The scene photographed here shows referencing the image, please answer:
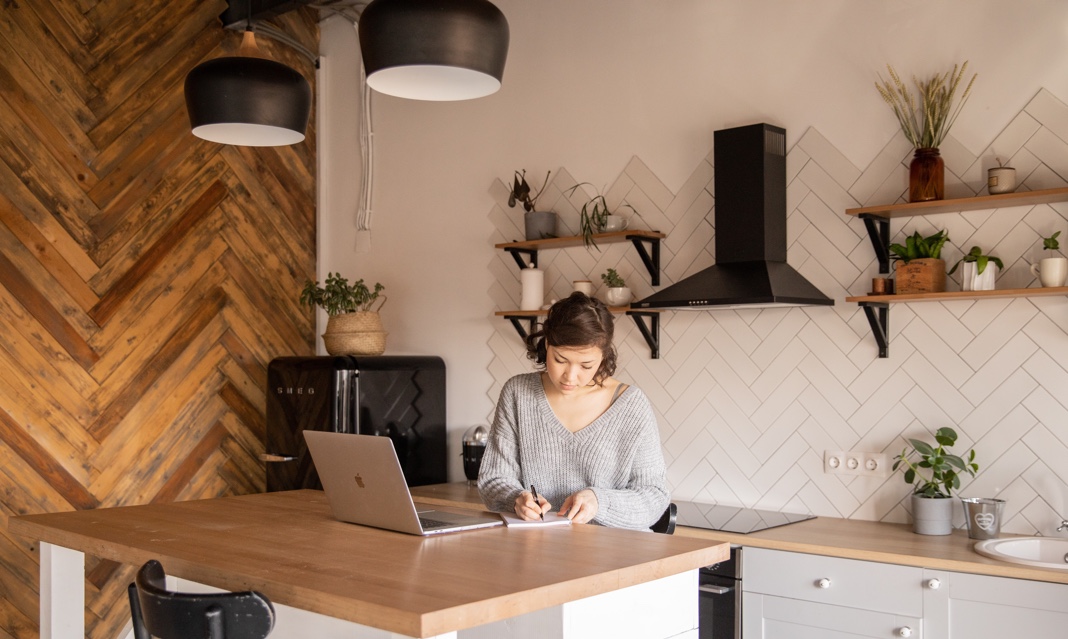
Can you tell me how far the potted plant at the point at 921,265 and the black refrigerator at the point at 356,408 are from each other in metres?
2.24

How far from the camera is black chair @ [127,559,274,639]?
67.3 inches

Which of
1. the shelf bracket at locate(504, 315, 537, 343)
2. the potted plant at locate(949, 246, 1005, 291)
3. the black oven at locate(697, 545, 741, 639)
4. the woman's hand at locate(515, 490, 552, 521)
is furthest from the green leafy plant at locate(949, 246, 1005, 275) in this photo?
the shelf bracket at locate(504, 315, 537, 343)

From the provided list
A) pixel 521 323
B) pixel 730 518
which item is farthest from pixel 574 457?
pixel 521 323

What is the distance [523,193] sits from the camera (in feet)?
14.3

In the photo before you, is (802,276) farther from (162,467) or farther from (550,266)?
(162,467)

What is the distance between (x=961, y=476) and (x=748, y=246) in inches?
40.5

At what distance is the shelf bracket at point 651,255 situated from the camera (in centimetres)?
393

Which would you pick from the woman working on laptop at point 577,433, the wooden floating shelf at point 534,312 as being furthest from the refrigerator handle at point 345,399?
the woman working on laptop at point 577,433

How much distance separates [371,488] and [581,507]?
53 cm

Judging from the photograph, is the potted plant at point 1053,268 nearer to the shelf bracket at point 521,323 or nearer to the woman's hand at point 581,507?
the woman's hand at point 581,507

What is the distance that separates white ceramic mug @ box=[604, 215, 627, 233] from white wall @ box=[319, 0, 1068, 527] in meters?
0.23

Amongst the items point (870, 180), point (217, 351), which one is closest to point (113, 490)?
point (217, 351)

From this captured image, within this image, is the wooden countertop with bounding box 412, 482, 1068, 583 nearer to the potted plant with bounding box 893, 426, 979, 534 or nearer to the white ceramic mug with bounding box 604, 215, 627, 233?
the potted plant with bounding box 893, 426, 979, 534

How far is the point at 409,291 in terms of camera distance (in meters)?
4.96
